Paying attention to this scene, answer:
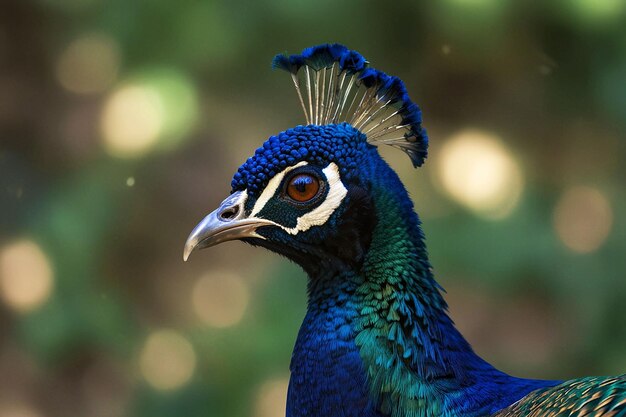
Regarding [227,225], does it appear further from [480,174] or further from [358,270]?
[480,174]

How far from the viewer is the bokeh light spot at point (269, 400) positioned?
4195 mm

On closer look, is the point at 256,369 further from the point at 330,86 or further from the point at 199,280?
the point at 330,86

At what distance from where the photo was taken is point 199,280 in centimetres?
474

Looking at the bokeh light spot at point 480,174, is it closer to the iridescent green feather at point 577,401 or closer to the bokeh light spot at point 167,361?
the bokeh light spot at point 167,361

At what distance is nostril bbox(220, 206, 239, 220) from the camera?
84.2 inches

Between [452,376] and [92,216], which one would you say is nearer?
[452,376]

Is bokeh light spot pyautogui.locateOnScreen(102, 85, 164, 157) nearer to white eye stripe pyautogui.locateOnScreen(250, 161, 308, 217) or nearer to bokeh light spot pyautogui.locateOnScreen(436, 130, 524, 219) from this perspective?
bokeh light spot pyautogui.locateOnScreen(436, 130, 524, 219)

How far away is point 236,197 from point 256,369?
85.2 inches

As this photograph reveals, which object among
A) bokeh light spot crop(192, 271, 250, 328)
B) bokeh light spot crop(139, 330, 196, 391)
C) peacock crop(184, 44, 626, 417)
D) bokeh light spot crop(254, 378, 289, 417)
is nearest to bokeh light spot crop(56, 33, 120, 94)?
bokeh light spot crop(192, 271, 250, 328)

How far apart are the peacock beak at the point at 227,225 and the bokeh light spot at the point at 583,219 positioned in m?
2.57

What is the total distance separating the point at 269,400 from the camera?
422 cm

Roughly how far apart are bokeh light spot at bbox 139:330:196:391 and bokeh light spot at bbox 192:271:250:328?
18 centimetres

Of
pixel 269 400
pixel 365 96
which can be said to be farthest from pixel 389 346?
pixel 269 400

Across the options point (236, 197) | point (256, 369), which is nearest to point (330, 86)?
point (236, 197)
